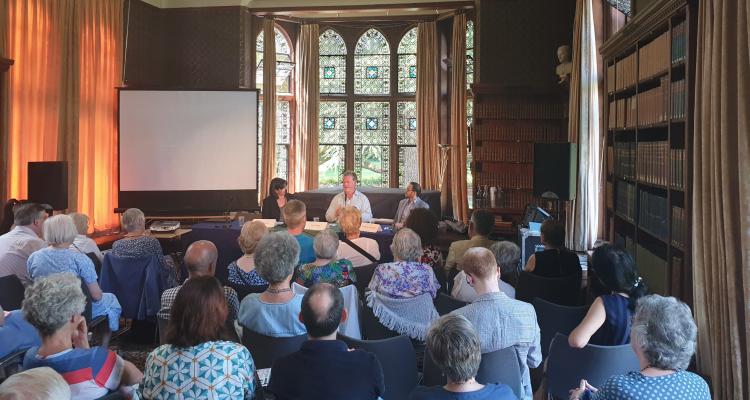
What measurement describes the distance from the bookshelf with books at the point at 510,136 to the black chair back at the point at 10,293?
6.18m

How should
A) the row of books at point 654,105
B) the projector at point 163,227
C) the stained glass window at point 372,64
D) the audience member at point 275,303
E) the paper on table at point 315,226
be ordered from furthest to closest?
the stained glass window at point 372,64
the projector at point 163,227
the paper on table at point 315,226
the row of books at point 654,105
the audience member at point 275,303

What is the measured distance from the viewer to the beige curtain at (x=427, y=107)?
11.1 m

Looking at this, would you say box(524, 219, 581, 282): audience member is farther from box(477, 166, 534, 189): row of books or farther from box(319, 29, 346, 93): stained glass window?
box(319, 29, 346, 93): stained glass window

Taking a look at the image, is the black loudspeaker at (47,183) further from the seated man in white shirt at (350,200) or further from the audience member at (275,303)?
the audience member at (275,303)

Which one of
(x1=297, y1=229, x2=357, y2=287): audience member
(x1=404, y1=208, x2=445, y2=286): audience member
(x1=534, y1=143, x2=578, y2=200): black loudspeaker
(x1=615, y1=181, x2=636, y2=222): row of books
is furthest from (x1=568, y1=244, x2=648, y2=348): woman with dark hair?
(x1=534, y1=143, x2=578, y2=200): black loudspeaker

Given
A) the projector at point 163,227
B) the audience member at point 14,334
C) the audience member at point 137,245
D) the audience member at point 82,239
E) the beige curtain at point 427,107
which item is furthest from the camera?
the beige curtain at point 427,107

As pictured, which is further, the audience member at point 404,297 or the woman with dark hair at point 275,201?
the woman with dark hair at point 275,201

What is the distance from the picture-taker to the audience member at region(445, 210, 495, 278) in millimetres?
4512

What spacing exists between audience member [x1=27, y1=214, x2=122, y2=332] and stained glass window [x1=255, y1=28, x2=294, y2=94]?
6938 mm

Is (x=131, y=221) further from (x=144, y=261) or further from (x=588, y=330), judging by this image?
(x=588, y=330)

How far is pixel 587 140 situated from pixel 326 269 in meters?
3.80

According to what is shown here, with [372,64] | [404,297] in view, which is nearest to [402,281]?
[404,297]

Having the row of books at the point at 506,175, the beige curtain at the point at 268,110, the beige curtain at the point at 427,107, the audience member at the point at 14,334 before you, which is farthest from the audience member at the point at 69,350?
the beige curtain at the point at 427,107

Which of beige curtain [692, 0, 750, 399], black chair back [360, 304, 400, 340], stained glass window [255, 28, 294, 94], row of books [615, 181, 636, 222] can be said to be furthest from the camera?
stained glass window [255, 28, 294, 94]
